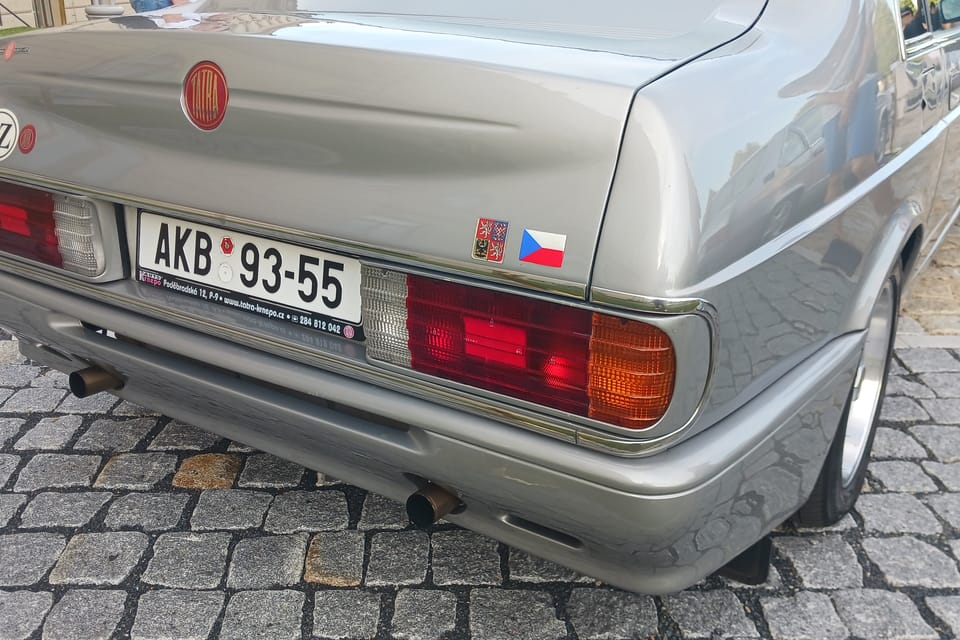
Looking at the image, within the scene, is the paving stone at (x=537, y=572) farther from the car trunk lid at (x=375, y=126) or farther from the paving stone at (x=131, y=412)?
the paving stone at (x=131, y=412)

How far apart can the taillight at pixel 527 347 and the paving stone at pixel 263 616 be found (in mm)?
865

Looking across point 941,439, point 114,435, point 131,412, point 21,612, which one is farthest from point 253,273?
point 941,439

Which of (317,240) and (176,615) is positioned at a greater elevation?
(317,240)

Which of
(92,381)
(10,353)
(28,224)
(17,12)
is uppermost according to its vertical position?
(28,224)

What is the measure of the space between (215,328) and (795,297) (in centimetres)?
129

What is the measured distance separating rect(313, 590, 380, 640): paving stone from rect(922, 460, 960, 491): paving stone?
1918 millimetres

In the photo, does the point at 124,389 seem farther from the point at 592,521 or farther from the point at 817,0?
the point at 817,0

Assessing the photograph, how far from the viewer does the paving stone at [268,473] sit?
279 centimetres

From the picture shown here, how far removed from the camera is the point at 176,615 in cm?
222

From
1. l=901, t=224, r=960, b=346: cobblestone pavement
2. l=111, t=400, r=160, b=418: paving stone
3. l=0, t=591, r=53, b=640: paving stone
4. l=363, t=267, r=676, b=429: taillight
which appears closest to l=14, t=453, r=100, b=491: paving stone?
l=111, t=400, r=160, b=418: paving stone

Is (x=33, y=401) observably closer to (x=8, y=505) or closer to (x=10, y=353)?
(x=10, y=353)

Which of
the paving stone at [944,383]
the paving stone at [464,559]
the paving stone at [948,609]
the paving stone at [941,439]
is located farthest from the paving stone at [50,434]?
the paving stone at [944,383]

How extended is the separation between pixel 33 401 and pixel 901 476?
3163 mm

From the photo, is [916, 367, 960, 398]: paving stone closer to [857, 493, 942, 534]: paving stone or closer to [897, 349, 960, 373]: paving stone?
[897, 349, 960, 373]: paving stone
